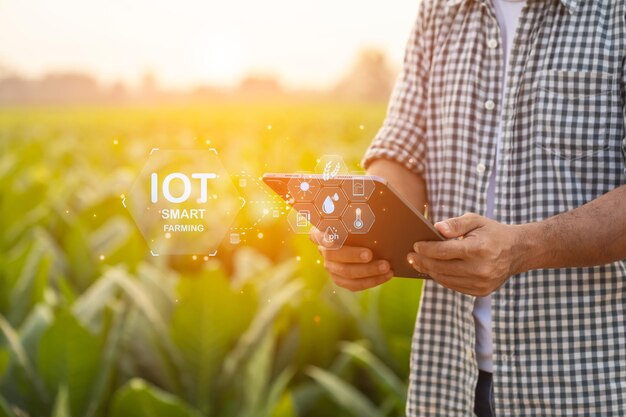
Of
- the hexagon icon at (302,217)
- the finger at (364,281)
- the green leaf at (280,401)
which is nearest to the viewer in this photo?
the hexagon icon at (302,217)

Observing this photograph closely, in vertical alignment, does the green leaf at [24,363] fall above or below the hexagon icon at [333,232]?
below

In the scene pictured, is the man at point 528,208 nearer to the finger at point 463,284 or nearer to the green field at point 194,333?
the finger at point 463,284

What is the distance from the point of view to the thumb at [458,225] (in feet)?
4.96

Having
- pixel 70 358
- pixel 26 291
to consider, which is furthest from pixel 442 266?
pixel 26 291

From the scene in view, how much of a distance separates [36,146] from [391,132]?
499cm

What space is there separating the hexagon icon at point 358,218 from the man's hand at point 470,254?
98 millimetres

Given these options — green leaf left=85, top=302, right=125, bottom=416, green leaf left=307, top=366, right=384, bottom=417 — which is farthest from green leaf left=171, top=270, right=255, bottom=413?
green leaf left=307, top=366, right=384, bottom=417

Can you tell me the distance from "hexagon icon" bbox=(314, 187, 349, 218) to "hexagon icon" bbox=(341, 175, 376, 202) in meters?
0.01

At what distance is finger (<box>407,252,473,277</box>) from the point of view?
1.53 metres

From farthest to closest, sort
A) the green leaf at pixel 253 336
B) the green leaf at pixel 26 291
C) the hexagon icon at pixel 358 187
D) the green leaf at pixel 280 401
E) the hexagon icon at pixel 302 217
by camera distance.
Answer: the green leaf at pixel 26 291, the green leaf at pixel 253 336, the green leaf at pixel 280 401, the hexagon icon at pixel 302 217, the hexagon icon at pixel 358 187

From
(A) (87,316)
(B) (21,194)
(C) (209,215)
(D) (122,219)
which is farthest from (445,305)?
(B) (21,194)

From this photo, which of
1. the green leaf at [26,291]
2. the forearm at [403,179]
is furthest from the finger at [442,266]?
the green leaf at [26,291]

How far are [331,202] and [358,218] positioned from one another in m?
0.06

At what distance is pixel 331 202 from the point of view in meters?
1.58
